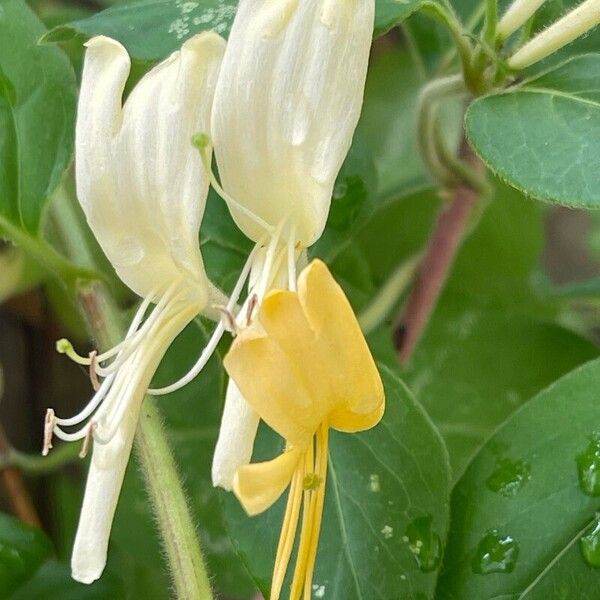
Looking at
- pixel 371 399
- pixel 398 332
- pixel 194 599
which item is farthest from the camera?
pixel 398 332

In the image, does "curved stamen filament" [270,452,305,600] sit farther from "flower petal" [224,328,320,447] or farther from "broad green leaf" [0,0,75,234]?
"broad green leaf" [0,0,75,234]

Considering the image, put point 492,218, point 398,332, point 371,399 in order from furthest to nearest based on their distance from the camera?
point 492,218 → point 398,332 → point 371,399

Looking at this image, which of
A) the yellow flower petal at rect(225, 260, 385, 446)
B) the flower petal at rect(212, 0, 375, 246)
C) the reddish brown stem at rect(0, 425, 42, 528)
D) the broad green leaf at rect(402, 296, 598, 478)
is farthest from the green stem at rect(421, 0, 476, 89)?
the reddish brown stem at rect(0, 425, 42, 528)

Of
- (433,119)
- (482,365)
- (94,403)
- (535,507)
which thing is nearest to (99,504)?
(94,403)

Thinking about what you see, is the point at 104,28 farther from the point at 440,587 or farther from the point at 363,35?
the point at 440,587

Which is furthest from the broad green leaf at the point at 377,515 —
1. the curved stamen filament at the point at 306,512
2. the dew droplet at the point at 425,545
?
the curved stamen filament at the point at 306,512

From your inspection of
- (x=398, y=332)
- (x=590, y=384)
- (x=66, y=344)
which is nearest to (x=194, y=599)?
(x=66, y=344)

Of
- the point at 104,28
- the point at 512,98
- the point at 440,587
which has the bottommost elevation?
the point at 440,587

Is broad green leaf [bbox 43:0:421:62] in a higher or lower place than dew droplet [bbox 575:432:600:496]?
higher
